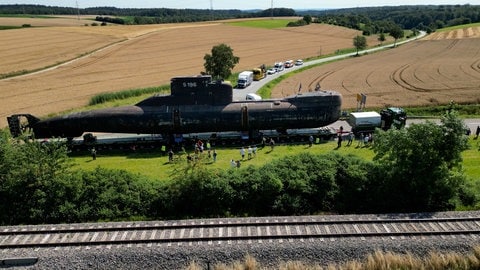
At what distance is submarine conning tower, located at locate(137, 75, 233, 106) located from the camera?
35.9 meters

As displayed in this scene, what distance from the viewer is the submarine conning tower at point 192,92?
35938 mm

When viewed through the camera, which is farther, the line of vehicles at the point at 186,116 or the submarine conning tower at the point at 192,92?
the submarine conning tower at the point at 192,92

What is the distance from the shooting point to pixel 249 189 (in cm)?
2397

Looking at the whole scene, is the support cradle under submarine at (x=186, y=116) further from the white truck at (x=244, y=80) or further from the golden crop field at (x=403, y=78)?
the white truck at (x=244, y=80)

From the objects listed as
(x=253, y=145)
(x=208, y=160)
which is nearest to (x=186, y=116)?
(x=253, y=145)

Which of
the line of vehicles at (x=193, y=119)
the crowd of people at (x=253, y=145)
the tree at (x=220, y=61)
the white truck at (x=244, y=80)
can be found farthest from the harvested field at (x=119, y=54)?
the crowd of people at (x=253, y=145)

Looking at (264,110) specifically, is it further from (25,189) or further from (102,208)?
(25,189)

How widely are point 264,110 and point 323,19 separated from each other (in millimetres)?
164137

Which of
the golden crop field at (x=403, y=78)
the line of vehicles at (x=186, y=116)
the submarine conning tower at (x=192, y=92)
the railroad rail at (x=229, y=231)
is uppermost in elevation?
the submarine conning tower at (x=192, y=92)

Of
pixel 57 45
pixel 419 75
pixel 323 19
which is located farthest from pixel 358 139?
pixel 323 19

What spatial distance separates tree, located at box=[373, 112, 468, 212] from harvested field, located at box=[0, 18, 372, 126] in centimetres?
4013

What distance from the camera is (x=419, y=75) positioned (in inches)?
2677

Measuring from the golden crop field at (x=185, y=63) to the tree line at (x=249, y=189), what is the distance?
2692cm

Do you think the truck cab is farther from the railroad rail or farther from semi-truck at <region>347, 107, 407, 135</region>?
the railroad rail
